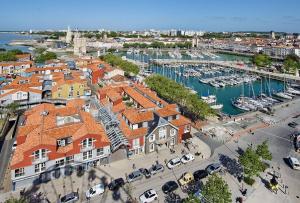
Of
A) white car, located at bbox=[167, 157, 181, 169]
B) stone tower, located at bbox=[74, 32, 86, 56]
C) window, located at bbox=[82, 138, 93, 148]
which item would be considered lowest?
white car, located at bbox=[167, 157, 181, 169]

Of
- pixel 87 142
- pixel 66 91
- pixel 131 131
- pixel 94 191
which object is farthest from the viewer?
pixel 66 91

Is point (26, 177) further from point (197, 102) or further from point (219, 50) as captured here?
point (219, 50)

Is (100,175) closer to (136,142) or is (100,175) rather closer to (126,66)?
(136,142)

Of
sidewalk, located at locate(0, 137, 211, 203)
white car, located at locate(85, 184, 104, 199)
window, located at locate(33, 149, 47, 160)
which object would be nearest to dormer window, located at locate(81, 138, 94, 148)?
sidewalk, located at locate(0, 137, 211, 203)

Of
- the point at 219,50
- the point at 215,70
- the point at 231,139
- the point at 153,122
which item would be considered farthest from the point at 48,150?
the point at 219,50

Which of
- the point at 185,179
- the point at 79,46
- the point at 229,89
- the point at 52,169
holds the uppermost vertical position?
the point at 79,46

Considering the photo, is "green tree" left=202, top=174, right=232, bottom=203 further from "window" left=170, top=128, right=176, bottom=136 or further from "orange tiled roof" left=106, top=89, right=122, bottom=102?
"orange tiled roof" left=106, top=89, right=122, bottom=102

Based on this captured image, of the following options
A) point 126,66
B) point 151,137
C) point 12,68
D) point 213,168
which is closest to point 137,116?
point 151,137
